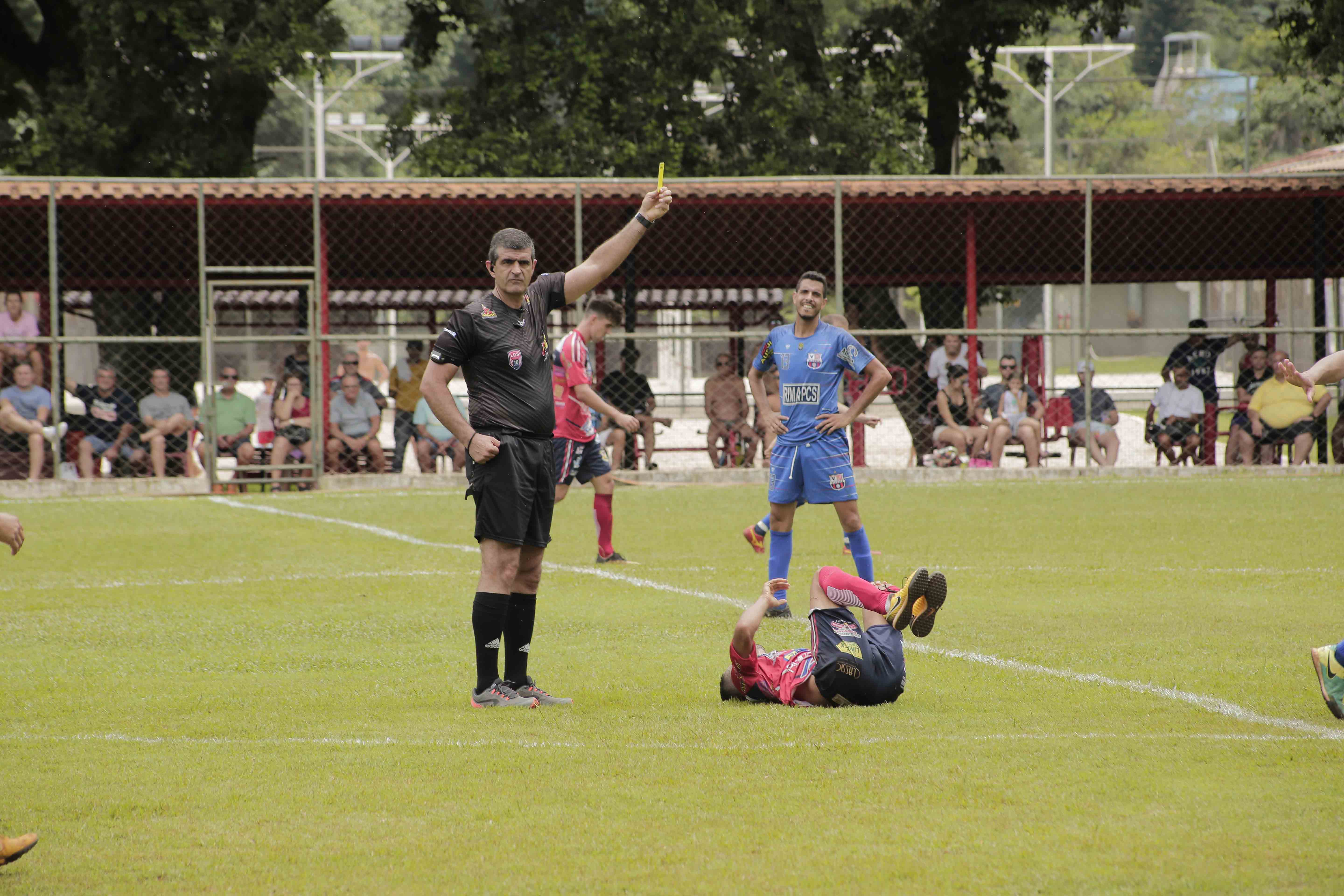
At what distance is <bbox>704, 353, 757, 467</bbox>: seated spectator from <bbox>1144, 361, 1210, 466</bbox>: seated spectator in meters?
5.15

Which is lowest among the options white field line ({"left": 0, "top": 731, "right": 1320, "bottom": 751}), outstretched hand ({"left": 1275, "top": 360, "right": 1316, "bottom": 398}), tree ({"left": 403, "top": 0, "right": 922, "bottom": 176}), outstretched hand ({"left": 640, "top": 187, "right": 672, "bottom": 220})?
white field line ({"left": 0, "top": 731, "right": 1320, "bottom": 751})

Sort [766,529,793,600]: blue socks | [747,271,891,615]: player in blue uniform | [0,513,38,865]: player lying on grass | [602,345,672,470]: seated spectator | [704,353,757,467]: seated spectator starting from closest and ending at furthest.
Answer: [0,513,38,865]: player lying on grass → [766,529,793,600]: blue socks → [747,271,891,615]: player in blue uniform → [602,345,672,470]: seated spectator → [704,353,757,467]: seated spectator

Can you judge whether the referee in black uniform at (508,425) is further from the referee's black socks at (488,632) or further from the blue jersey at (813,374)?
the blue jersey at (813,374)

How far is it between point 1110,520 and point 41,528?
994cm

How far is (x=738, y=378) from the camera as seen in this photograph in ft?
64.2

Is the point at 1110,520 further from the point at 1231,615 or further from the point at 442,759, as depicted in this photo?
the point at 442,759

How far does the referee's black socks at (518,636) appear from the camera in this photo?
6.51 metres

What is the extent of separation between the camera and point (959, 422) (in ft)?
63.1

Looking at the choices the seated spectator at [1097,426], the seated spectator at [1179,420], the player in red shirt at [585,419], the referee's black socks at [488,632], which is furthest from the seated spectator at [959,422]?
the referee's black socks at [488,632]

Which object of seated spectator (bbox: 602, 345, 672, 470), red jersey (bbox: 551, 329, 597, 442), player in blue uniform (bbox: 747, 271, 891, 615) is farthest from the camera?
seated spectator (bbox: 602, 345, 672, 470)

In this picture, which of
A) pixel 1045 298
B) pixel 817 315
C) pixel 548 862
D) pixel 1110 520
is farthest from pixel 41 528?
pixel 1045 298

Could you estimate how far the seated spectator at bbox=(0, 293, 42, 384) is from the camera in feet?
58.9

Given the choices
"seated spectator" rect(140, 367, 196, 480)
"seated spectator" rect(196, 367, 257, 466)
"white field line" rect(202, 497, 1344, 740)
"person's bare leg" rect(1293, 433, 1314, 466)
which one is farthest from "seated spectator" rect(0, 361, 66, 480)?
"person's bare leg" rect(1293, 433, 1314, 466)

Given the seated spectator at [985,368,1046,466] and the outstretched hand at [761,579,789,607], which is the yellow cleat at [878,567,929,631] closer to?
the outstretched hand at [761,579,789,607]
